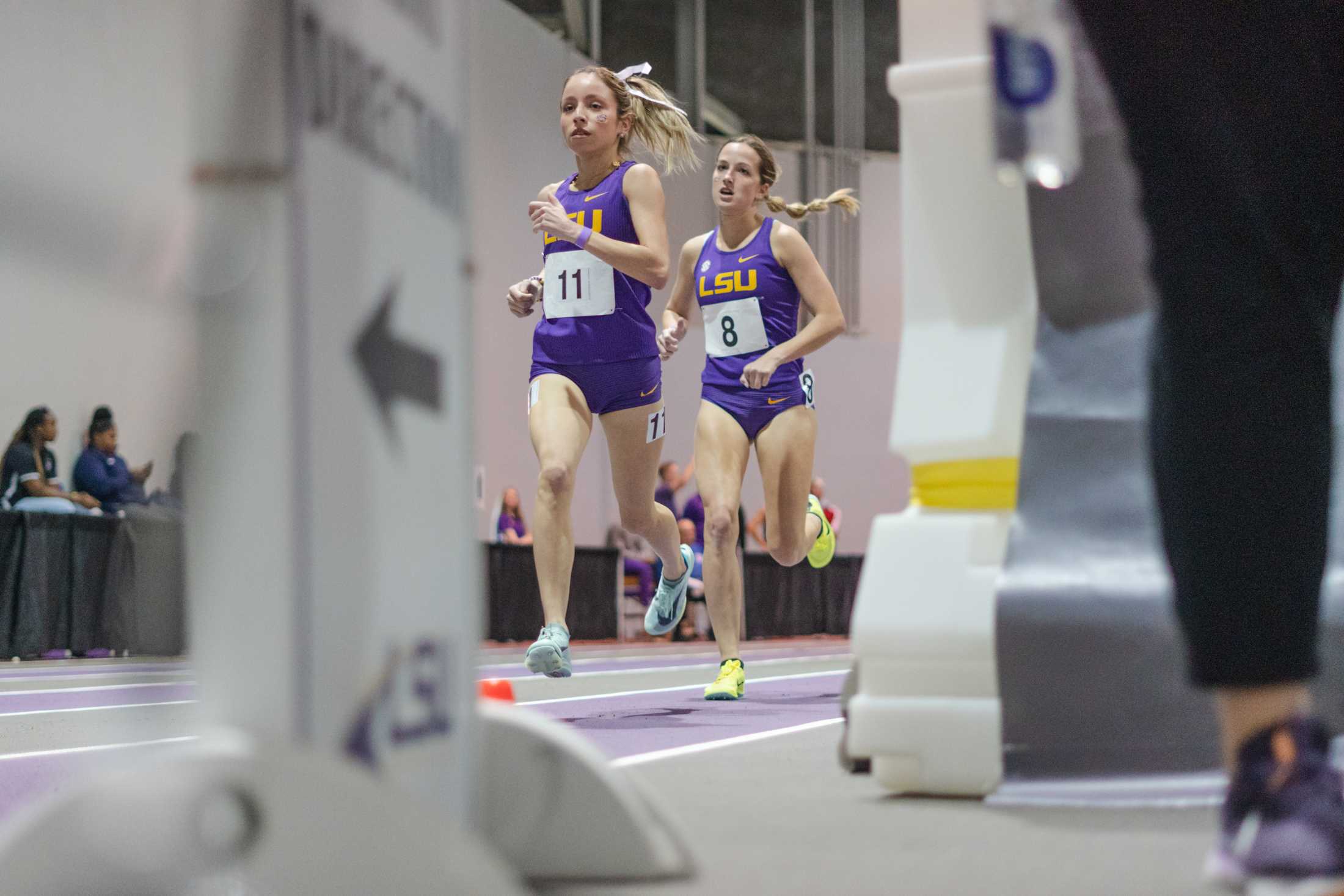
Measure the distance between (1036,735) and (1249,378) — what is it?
0.83 meters

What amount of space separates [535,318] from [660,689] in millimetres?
10145

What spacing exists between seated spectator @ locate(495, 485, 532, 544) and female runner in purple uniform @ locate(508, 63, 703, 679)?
8.30 m

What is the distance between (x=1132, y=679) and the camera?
6.53ft

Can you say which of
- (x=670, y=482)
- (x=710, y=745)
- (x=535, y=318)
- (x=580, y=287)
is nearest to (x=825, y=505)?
(x=670, y=482)

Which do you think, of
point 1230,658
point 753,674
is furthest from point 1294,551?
point 753,674

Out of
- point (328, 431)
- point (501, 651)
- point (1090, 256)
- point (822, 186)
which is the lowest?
point (501, 651)

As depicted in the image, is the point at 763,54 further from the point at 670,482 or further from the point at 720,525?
the point at 720,525

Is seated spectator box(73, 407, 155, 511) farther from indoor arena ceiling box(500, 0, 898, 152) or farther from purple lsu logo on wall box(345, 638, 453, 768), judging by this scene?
indoor arena ceiling box(500, 0, 898, 152)

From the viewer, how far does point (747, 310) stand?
17.2ft

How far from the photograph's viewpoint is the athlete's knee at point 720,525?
4.90 meters

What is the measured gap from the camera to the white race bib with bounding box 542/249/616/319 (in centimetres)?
471

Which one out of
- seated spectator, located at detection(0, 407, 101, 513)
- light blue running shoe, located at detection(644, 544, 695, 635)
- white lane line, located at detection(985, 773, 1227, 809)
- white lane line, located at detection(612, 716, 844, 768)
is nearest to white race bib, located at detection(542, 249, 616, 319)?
light blue running shoe, located at detection(644, 544, 695, 635)

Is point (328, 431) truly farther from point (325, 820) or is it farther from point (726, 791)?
point (726, 791)

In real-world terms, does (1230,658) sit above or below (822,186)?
below
